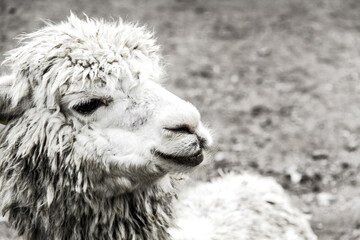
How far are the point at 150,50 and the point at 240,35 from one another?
6282 mm

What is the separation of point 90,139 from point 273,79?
17.9 feet

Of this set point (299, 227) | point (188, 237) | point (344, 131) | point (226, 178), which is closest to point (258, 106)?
point (344, 131)

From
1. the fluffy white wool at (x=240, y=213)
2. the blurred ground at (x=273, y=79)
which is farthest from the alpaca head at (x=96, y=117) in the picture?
the blurred ground at (x=273, y=79)

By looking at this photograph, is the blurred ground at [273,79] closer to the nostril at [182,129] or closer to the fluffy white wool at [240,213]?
the fluffy white wool at [240,213]

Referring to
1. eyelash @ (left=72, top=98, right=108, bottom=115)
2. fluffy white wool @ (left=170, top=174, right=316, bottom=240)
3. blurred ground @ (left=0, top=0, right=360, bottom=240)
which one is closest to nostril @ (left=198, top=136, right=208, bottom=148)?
eyelash @ (left=72, top=98, right=108, bottom=115)

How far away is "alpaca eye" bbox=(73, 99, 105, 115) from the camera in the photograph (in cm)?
296

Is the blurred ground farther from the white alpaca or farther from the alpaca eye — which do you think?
the alpaca eye

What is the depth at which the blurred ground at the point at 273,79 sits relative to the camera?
19.6ft

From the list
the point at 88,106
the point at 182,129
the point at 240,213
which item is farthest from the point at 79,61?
the point at 240,213

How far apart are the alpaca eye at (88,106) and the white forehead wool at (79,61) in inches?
3.0

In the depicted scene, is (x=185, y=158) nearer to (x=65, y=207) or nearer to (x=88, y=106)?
(x=88, y=106)

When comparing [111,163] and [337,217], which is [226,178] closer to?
[337,217]

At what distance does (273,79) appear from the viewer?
8102 mm

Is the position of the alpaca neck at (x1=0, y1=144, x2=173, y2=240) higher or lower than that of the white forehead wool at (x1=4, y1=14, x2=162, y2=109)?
lower
